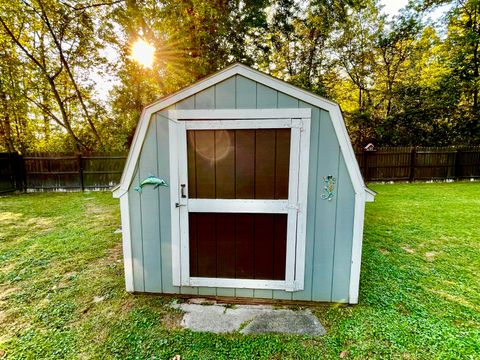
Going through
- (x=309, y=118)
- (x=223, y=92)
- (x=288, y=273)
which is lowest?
(x=288, y=273)

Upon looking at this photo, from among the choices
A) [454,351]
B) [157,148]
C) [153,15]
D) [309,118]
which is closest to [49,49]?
[153,15]

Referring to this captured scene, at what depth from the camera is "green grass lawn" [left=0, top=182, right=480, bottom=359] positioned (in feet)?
6.14

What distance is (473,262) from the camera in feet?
10.9

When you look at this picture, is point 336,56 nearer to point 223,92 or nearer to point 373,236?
point 373,236

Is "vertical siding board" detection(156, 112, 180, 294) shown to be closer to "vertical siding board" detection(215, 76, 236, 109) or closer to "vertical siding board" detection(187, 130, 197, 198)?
"vertical siding board" detection(187, 130, 197, 198)

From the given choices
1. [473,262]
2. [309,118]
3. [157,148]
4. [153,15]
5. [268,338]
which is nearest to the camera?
[268,338]

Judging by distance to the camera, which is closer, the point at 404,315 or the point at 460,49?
the point at 404,315

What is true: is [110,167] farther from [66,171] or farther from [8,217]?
[8,217]

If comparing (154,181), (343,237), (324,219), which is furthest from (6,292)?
(343,237)

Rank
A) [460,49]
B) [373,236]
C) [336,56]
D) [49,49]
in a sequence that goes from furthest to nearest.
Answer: [336,56], [460,49], [49,49], [373,236]

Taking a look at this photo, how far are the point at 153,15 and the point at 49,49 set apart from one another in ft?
19.6

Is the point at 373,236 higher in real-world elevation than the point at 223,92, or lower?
lower

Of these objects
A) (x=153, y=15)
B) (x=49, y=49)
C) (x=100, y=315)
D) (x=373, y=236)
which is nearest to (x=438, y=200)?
(x=373, y=236)

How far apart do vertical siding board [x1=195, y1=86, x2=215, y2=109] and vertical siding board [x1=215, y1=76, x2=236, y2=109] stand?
0.12 feet
